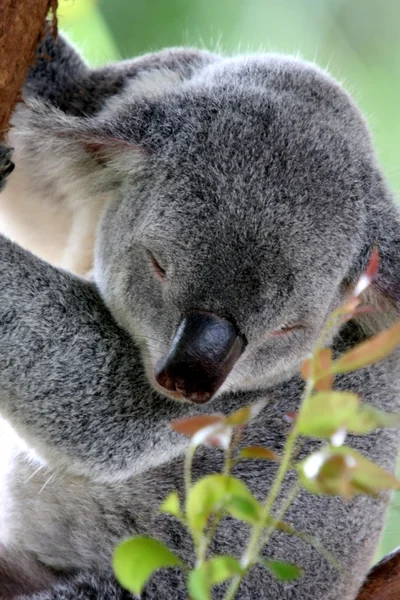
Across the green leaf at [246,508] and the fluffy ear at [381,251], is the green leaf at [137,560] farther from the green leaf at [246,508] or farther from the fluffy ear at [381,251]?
the fluffy ear at [381,251]

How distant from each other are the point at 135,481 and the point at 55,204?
44.9 inches

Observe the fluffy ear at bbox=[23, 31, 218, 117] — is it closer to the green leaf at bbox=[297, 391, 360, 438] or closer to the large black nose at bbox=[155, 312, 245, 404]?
the large black nose at bbox=[155, 312, 245, 404]

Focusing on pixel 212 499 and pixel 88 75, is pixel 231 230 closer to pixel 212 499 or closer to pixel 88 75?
pixel 212 499

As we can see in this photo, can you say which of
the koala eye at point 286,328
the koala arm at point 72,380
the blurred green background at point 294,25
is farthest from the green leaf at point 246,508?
the blurred green background at point 294,25

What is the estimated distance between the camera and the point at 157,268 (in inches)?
89.8

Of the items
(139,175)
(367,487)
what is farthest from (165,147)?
(367,487)

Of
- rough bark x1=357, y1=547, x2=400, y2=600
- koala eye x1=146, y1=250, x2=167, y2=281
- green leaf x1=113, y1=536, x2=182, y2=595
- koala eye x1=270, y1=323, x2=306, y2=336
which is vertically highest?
green leaf x1=113, y1=536, x2=182, y2=595

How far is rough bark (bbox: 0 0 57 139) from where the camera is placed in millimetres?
2070

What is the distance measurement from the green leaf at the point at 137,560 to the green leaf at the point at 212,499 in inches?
2.6

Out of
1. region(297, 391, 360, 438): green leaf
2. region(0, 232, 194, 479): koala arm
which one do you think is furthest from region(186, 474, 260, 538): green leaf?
region(0, 232, 194, 479): koala arm

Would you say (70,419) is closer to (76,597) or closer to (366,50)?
(76,597)

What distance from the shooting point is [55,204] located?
304 centimetres

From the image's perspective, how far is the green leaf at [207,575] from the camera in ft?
3.30

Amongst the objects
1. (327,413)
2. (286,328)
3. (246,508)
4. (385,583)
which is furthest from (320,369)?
(385,583)
